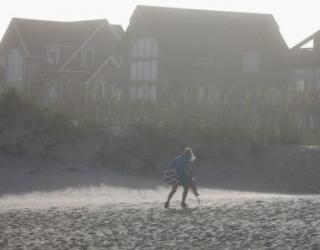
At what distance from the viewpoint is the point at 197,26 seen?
213 ft

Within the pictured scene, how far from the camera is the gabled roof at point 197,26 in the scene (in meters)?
63.8

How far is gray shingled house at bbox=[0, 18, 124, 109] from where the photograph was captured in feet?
228

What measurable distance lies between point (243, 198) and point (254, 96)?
49.5 feet

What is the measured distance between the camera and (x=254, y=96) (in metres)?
42.7

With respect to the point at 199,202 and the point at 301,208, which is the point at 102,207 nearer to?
the point at 199,202

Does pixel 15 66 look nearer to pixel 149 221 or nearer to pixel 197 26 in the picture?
pixel 197 26

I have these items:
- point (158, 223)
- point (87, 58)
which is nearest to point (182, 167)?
point (158, 223)

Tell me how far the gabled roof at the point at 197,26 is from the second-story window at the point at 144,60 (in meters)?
0.94

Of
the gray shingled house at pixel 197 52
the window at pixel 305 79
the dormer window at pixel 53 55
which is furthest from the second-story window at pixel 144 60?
the dormer window at pixel 53 55

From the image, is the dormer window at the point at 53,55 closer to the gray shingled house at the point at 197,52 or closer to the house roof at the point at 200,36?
the gray shingled house at the point at 197,52

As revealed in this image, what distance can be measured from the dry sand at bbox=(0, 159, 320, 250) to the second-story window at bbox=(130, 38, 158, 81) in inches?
1311

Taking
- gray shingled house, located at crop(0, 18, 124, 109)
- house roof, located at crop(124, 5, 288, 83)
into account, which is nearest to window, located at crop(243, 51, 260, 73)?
house roof, located at crop(124, 5, 288, 83)

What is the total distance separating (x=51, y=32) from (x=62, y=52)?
3018mm

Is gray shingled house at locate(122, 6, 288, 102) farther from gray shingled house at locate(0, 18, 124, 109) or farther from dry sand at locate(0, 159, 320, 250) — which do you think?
dry sand at locate(0, 159, 320, 250)
